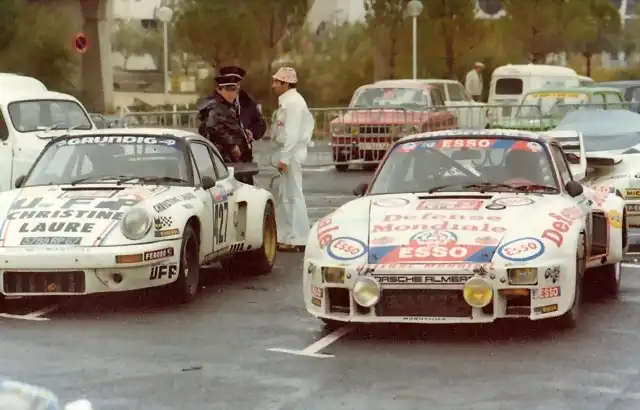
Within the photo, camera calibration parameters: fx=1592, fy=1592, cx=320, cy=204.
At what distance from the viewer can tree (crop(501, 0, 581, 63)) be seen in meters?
56.4

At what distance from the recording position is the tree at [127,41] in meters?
74.5

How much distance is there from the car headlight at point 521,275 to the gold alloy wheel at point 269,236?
176 inches

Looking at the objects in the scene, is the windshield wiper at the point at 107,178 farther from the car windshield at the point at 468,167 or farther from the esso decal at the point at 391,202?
the esso decal at the point at 391,202

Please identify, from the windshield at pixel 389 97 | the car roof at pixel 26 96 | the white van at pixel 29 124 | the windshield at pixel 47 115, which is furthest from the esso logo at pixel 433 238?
the windshield at pixel 389 97

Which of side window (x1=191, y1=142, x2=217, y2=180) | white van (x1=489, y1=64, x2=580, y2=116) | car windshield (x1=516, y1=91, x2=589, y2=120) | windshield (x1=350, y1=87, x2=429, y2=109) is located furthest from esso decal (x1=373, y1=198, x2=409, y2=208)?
white van (x1=489, y1=64, x2=580, y2=116)

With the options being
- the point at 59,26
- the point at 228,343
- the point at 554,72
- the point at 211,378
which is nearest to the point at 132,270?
the point at 228,343

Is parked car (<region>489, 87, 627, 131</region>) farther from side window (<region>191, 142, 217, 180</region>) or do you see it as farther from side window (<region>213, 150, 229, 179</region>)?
side window (<region>191, 142, 217, 180</region>)

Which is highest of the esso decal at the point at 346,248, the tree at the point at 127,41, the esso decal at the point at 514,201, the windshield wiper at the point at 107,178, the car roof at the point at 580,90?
the esso decal at the point at 514,201

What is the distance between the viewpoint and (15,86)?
2078 cm

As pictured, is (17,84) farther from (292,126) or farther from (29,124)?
(292,126)

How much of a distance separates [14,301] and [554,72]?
1074 inches

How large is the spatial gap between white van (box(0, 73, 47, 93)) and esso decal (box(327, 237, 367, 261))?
425 inches

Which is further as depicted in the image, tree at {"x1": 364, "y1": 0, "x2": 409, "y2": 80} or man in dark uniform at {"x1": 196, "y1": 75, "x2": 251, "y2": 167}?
tree at {"x1": 364, "y1": 0, "x2": 409, "y2": 80}

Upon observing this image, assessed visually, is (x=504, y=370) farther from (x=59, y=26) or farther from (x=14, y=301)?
(x=59, y=26)
